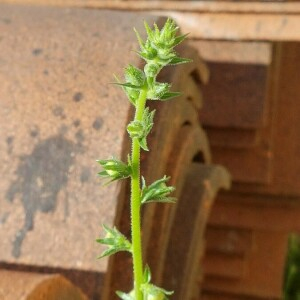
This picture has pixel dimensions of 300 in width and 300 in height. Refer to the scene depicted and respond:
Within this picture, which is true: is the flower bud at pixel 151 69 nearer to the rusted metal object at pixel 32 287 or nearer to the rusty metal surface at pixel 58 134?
the rusted metal object at pixel 32 287

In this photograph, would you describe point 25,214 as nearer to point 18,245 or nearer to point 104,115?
point 18,245

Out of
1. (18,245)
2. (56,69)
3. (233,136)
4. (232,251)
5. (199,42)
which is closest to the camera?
(18,245)

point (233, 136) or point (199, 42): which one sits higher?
point (199, 42)

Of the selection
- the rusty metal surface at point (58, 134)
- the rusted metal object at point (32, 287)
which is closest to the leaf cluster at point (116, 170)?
the rusted metal object at point (32, 287)

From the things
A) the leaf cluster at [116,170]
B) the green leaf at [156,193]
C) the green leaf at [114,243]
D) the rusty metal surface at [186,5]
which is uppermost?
the rusty metal surface at [186,5]

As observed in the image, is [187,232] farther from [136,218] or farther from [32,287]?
[136,218]

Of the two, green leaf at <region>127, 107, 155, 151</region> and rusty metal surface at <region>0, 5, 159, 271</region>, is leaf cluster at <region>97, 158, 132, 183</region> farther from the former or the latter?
rusty metal surface at <region>0, 5, 159, 271</region>

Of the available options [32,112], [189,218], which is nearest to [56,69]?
[32,112]
